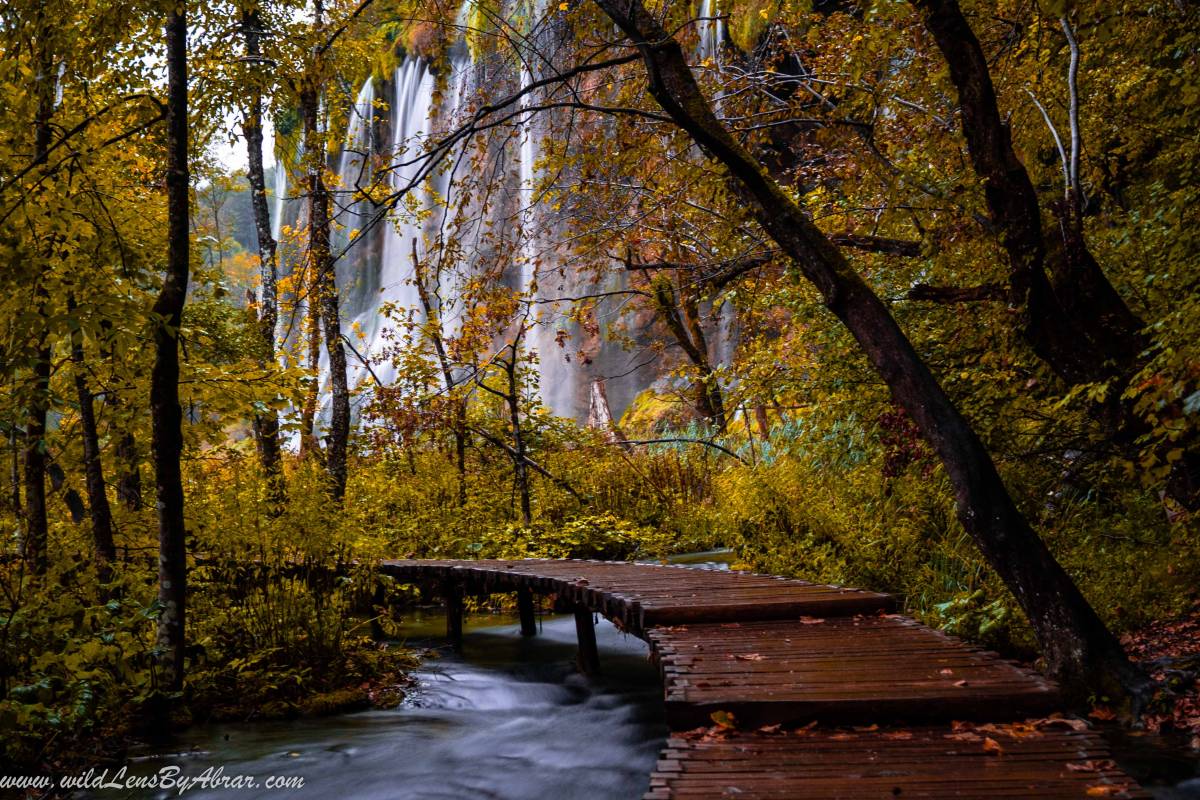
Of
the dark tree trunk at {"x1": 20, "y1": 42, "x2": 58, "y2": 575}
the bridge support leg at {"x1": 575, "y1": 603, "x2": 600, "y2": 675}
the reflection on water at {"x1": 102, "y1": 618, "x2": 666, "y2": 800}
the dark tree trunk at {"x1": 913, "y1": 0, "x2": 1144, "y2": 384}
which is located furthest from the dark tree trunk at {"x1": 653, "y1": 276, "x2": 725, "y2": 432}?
the dark tree trunk at {"x1": 20, "y1": 42, "x2": 58, "y2": 575}

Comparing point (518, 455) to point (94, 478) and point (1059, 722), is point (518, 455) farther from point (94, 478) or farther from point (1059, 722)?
point (1059, 722)

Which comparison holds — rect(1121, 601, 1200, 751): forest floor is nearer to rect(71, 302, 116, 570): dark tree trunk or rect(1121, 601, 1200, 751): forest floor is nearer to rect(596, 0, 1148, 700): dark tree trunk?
rect(596, 0, 1148, 700): dark tree trunk

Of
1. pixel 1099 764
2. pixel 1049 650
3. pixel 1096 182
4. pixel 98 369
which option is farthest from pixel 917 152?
pixel 98 369

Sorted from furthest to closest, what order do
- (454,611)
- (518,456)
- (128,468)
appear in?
(518,456) < (454,611) < (128,468)

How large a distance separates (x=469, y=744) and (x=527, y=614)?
331cm

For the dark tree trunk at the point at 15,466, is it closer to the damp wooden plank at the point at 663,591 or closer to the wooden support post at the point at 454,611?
the damp wooden plank at the point at 663,591

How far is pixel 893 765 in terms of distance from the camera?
3.02 meters

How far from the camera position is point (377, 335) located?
29750 mm

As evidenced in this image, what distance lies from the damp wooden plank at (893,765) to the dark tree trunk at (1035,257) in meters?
2.84

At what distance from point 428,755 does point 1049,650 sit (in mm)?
3736

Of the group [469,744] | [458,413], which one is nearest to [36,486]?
[469,744]

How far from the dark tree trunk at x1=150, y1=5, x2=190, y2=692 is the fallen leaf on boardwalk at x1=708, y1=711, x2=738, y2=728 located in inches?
138

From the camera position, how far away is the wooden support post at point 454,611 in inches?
353

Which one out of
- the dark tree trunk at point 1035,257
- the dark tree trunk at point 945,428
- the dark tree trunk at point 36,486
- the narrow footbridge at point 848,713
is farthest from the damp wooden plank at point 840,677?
the dark tree trunk at point 36,486
